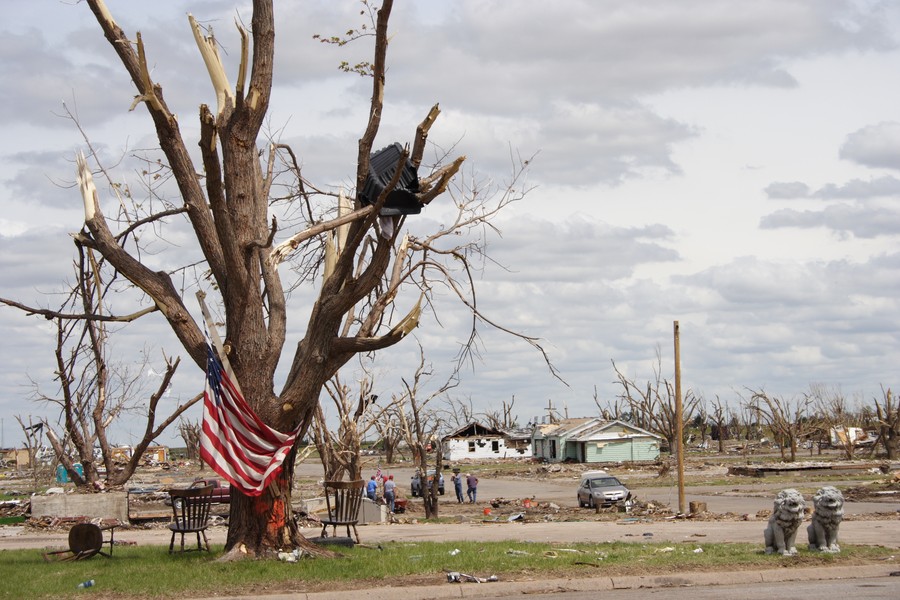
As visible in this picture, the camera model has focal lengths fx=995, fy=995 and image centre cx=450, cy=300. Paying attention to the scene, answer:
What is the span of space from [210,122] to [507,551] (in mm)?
7242

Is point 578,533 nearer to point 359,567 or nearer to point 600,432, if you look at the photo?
point 359,567

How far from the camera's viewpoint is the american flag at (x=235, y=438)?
12641mm

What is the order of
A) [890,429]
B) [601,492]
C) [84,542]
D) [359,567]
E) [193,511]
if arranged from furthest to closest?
[890,429] → [601,492] → [193,511] → [84,542] → [359,567]

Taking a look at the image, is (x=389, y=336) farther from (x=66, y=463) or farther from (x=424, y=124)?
(x=66, y=463)

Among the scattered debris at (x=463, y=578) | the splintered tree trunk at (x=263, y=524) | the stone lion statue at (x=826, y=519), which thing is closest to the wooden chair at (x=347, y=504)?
the splintered tree trunk at (x=263, y=524)

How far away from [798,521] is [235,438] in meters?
7.53

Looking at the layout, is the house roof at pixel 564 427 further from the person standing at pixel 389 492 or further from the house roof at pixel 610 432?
the person standing at pixel 389 492

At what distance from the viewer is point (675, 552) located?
47.2ft

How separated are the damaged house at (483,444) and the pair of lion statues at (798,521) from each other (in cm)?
8728

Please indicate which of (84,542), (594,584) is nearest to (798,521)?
(594,584)

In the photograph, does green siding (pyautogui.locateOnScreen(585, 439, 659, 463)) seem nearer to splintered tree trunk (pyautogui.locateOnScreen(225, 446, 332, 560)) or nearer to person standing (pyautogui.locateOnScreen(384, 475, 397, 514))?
person standing (pyautogui.locateOnScreen(384, 475, 397, 514))

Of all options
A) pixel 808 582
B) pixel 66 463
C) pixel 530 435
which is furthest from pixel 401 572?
pixel 530 435

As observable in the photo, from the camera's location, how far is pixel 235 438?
12703 millimetres

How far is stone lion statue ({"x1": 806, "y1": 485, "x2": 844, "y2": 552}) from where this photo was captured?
13.4 meters
